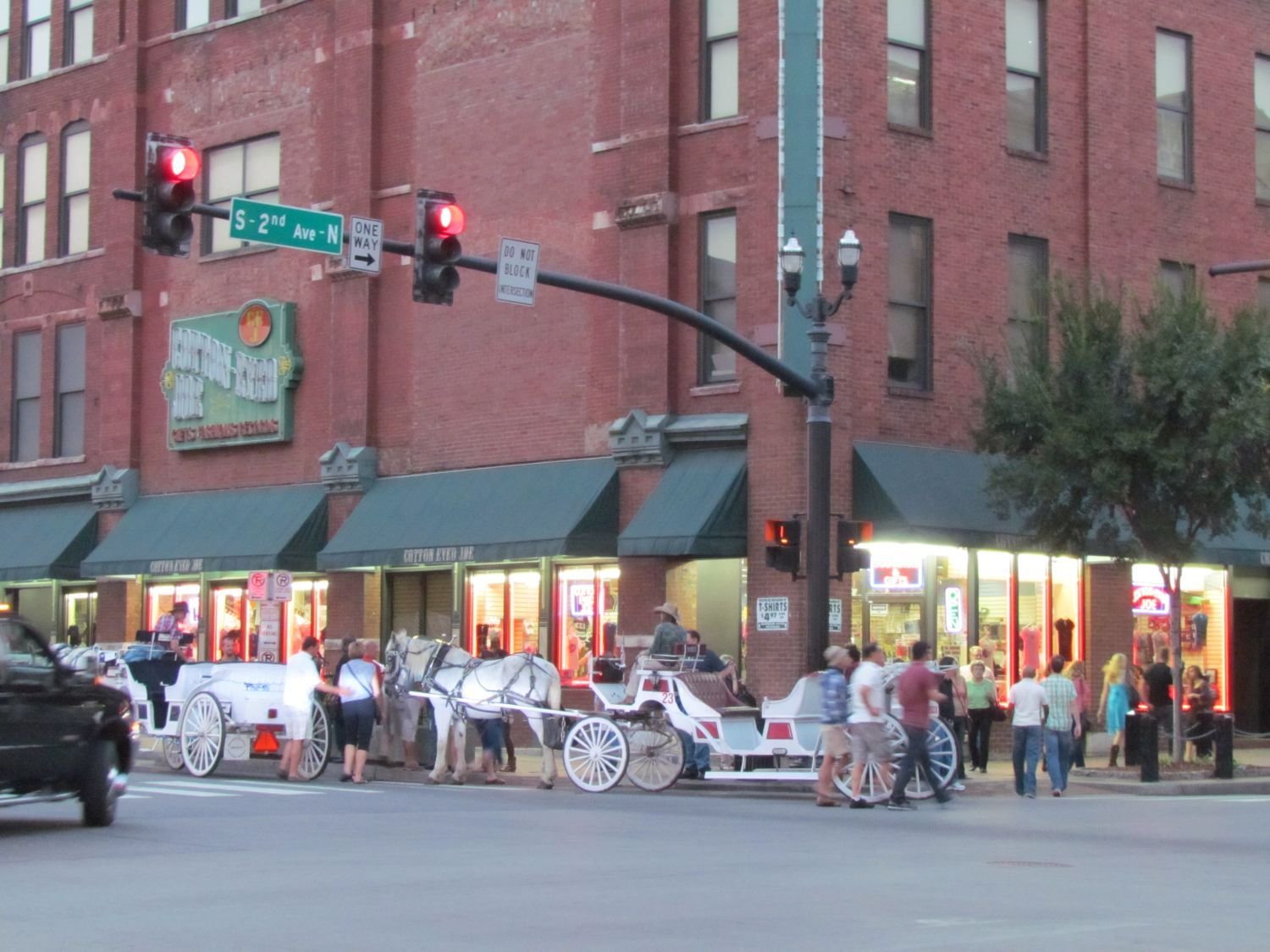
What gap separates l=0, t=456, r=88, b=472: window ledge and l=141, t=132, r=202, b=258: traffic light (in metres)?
21.9

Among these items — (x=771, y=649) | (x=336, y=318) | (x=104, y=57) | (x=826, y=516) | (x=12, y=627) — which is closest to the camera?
(x=12, y=627)

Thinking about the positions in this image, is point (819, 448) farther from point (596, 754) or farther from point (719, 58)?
point (719, 58)

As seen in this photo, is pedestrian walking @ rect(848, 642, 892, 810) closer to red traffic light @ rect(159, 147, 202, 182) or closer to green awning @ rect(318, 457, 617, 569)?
red traffic light @ rect(159, 147, 202, 182)

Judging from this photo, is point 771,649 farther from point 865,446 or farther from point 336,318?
point 336,318

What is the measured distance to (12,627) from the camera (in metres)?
16.6

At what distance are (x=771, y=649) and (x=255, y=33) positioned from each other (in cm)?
1650

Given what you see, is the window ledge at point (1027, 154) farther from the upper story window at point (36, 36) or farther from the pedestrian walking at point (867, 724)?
the upper story window at point (36, 36)

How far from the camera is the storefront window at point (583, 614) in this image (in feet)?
100

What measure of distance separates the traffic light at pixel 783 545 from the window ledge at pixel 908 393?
5.47 metres

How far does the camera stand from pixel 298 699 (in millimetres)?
23953

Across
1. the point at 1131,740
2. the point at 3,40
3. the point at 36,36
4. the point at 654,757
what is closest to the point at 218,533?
the point at 36,36

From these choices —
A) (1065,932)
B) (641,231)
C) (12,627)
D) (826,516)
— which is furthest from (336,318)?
(1065,932)

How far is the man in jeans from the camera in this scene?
76.4 feet

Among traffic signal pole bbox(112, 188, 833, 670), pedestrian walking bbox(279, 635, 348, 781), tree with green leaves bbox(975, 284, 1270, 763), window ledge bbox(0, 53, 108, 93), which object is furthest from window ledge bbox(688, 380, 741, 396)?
window ledge bbox(0, 53, 108, 93)
